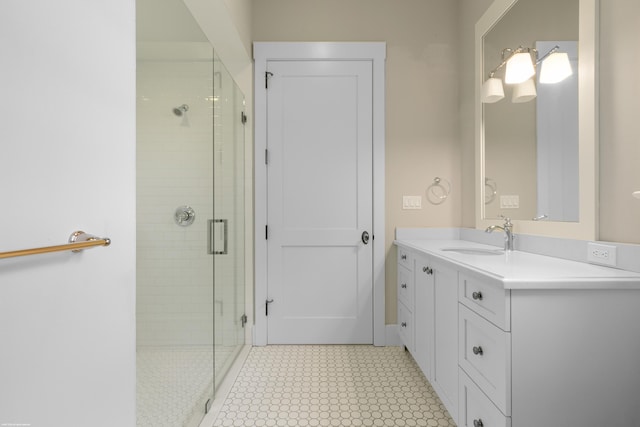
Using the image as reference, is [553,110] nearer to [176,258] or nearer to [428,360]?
[428,360]

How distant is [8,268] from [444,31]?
3042 mm

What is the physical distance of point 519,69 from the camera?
6.29ft

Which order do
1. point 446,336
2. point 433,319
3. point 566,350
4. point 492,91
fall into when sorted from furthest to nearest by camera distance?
1. point 492,91
2. point 433,319
3. point 446,336
4. point 566,350

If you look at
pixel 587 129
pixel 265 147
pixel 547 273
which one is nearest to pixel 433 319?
pixel 547 273

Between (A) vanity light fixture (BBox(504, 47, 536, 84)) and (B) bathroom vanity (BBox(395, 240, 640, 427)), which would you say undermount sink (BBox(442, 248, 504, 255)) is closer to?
(B) bathroom vanity (BBox(395, 240, 640, 427))

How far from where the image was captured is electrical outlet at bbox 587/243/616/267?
4.22 ft

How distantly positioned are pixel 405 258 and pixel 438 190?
705 mm

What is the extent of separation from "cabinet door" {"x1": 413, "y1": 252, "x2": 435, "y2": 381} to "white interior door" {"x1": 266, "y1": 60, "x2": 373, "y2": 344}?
62 centimetres

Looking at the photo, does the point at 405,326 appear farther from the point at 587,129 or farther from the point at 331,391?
the point at 587,129

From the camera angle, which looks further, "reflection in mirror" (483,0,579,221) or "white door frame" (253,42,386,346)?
"white door frame" (253,42,386,346)

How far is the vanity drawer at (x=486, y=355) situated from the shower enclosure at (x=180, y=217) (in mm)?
1210

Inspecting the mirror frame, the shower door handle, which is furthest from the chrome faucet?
the shower door handle

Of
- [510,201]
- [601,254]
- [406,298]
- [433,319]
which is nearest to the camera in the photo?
[601,254]

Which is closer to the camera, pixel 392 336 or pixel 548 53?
pixel 548 53
